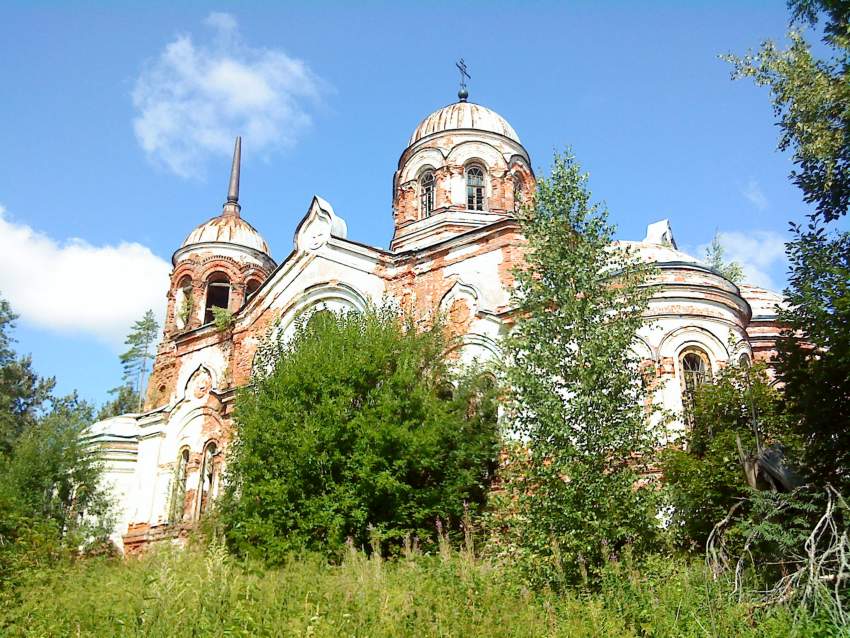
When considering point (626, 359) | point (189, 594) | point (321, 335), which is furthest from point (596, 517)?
point (321, 335)

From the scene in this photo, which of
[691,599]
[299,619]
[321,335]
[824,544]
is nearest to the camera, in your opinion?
[299,619]

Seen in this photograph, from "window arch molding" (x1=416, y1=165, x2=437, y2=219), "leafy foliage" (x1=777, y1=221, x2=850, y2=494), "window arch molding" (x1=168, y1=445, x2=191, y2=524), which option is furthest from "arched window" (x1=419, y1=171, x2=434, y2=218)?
"leafy foliage" (x1=777, y1=221, x2=850, y2=494)

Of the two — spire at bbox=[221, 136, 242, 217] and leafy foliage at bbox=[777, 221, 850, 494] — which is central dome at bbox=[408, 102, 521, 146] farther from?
leafy foliage at bbox=[777, 221, 850, 494]

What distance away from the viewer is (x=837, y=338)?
8609 millimetres

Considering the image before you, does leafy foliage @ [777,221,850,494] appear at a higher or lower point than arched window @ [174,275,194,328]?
lower

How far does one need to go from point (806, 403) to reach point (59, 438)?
1645 cm

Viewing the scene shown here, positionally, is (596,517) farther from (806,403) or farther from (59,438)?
(59,438)

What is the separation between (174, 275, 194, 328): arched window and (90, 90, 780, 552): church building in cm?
4

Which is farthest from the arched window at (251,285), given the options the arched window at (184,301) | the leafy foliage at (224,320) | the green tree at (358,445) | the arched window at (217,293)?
the green tree at (358,445)

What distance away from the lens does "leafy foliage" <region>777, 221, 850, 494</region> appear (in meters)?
8.72

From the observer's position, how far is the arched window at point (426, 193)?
2072 cm

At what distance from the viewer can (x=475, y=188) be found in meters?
20.5

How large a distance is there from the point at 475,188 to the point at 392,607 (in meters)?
14.6

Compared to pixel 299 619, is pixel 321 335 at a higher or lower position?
higher
